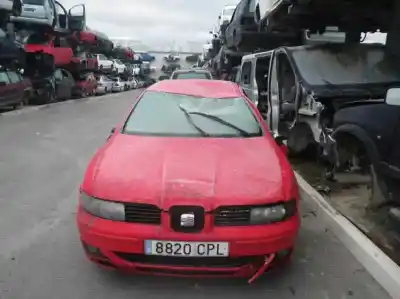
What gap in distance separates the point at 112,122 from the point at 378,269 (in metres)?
11.1

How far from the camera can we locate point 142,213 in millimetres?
3012

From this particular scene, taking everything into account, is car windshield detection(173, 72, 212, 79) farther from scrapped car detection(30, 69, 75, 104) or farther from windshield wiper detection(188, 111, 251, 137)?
windshield wiper detection(188, 111, 251, 137)

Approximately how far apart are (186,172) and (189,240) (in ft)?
1.81

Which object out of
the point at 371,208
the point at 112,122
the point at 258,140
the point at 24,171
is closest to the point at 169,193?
the point at 258,140

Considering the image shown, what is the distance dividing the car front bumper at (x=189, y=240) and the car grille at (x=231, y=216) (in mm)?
42

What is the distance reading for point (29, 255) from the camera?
3775mm

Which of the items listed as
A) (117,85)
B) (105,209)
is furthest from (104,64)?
(105,209)

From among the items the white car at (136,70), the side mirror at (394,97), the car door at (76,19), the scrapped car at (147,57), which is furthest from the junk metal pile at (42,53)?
the scrapped car at (147,57)

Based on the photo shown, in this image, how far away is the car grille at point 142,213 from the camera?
2988 mm

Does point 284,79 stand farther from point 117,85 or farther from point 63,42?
point 117,85

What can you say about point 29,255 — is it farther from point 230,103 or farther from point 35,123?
point 35,123

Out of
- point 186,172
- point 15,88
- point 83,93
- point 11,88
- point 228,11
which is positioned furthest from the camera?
point 83,93

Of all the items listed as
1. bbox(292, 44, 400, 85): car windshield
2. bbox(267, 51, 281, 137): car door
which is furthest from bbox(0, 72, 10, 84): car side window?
bbox(292, 44, 400, 85): car windshield

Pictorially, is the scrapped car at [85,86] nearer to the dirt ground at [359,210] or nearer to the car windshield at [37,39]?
the car windshield at [37,39]
